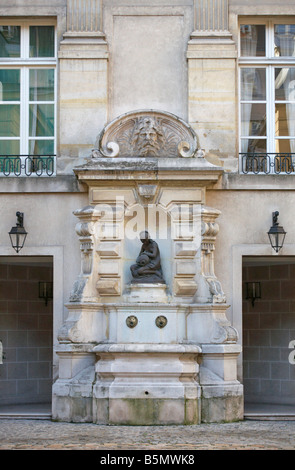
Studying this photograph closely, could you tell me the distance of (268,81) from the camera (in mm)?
13625

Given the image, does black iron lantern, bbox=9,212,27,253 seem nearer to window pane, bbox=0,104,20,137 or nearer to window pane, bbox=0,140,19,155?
window pane, bbox=0,140,19,155

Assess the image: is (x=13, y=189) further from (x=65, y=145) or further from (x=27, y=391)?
(x=27, y=391)

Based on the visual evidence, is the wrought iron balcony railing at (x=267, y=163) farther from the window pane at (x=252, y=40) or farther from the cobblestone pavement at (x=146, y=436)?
the cobblestone pavement at (x=146, y=436)

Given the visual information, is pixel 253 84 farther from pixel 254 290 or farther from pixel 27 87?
pixel 254 290

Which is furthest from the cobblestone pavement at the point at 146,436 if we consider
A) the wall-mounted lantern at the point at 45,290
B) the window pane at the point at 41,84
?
the window pane at the point at 41,84

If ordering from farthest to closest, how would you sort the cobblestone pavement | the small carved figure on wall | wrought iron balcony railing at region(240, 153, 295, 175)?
wrought iron balcony railing at region(240, 153, 295, 175), the small carved figure on wall, the cobblestone pavement

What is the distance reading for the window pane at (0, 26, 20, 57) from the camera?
13695mm

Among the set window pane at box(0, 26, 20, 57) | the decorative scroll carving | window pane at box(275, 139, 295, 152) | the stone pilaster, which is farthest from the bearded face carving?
window pane at box(0, 26, 20, 57)

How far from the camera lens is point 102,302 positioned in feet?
41.4

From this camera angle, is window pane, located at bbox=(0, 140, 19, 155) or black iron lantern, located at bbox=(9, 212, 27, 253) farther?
window pane, located at bbox=(0, 140, 19, 155)

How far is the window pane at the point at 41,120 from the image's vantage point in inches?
535

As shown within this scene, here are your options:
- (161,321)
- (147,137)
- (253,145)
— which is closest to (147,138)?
(147,137)

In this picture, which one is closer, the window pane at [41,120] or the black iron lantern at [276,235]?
the black iron lantern at [276,235]

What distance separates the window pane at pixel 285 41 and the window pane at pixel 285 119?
0.74 meters
